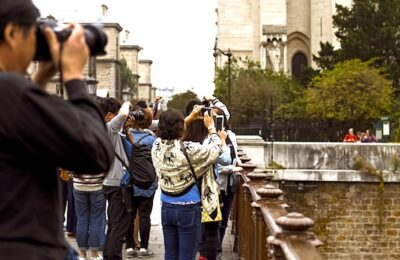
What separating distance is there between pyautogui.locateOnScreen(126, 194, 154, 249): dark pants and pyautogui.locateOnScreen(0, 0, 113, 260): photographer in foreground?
6498 mm

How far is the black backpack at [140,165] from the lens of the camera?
896cm

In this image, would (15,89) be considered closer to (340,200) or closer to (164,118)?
(164,118)

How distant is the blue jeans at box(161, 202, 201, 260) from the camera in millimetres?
7223

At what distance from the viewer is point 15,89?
2.67m

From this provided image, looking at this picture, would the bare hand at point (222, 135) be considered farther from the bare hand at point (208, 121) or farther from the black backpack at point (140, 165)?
the bare hand at point (208, 121)

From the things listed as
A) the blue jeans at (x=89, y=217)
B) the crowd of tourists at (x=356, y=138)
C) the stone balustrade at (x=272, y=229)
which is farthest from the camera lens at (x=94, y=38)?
the crowd of tourists at (x=356, y=138)

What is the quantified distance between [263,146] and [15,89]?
19.6 m

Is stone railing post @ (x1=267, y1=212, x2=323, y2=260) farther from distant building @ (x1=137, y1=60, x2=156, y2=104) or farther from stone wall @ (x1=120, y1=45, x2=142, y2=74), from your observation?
distant building @ (x1=137, y1=60, x2=156, y2=104)

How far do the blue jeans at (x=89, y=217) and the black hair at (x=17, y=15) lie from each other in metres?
6.30

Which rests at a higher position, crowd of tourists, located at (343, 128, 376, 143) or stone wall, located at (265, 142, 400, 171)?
crowd of tourists, located at (343, 128, 376, 143)

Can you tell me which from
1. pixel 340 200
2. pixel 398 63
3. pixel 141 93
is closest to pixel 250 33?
pixel 398 63

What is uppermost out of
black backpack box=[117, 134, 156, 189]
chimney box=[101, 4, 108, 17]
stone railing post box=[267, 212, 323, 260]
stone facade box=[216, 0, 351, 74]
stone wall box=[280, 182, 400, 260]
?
chimney box=[101, 4, 108, 17]

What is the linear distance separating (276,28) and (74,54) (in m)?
58.0

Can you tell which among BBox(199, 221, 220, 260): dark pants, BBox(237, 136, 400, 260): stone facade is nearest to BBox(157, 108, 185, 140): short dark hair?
BBox(199, 221, 220, 260): dark pants
